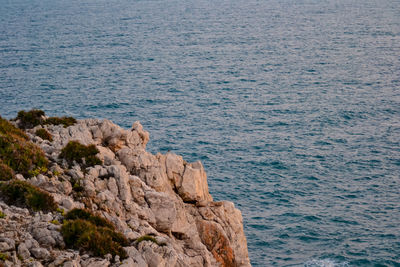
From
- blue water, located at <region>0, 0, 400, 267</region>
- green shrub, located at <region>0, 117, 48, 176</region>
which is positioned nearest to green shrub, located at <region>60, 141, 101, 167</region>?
green shrub, located at <region>0, 117, 48, 176</region>

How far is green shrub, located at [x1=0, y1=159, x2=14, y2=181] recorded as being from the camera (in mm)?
26594

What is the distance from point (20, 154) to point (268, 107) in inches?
2901

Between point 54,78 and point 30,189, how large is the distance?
9634cm

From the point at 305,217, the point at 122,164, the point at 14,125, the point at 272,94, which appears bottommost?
the point at 305,217

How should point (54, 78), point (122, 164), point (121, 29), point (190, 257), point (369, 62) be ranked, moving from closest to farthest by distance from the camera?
1. point (190, 257)
2. point (122, 164)
3. point (54, 78)
4. point (369, 62)
5. point (121, 29)

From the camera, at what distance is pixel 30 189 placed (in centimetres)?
2514

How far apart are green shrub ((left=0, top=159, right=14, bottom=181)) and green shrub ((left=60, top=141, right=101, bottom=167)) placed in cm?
442

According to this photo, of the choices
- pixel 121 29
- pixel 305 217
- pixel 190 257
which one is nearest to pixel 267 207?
pixel 305 217

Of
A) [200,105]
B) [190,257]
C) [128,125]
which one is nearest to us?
[190,257]

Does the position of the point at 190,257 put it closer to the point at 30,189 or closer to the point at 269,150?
the point at 30,189

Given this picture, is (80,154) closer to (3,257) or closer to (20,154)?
(20,154)

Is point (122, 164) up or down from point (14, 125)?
down

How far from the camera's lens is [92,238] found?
75.6 ft

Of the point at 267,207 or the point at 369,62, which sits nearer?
the point at 267,207
